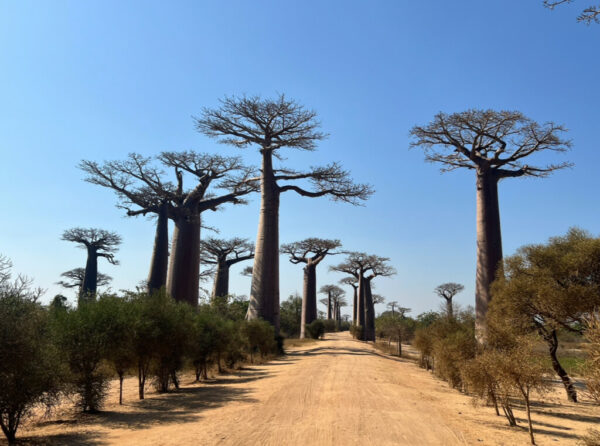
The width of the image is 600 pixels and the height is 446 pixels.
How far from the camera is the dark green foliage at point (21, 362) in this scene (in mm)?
5539

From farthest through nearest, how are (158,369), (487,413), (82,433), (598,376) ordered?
(158,369) < (487,413) < (82,433) < (598,376)

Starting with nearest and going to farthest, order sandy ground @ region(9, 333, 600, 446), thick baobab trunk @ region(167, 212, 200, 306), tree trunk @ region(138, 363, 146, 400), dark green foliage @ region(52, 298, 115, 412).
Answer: sandy ground @ region(9, 333, 600, 446) → dark green foliage @ region(52, 298, 115, 412) → tree trunk @ region(138, 363, 146, 400) → thick baobab trunk @ region(167, 212, 200, 306)

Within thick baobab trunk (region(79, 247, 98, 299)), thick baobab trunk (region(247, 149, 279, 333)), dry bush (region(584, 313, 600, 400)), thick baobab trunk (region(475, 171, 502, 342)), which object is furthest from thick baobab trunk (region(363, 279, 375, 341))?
dry bush (region(584, 313, 600, 400))

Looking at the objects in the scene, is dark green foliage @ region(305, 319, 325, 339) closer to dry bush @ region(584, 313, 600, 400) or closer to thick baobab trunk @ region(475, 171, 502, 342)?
thick baobab trunk @ region(475, 171, 502, 342)

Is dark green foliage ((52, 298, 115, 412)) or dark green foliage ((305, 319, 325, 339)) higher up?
dark green foliage ((52, 298, 115, 412))

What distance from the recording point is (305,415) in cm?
746

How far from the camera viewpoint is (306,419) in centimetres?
715

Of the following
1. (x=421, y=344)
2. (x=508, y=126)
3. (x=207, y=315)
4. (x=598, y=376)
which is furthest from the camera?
(x=421, y=344)

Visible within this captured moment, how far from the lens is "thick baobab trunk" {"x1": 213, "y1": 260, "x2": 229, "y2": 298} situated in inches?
1410

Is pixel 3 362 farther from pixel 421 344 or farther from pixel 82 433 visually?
pixel 421 344

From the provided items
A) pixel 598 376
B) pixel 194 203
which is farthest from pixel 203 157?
pixel 598 376

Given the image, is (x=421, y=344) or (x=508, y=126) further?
(x=421, y=344)

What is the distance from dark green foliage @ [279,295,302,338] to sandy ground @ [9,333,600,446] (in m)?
29.2

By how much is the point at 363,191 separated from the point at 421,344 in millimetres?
9047
